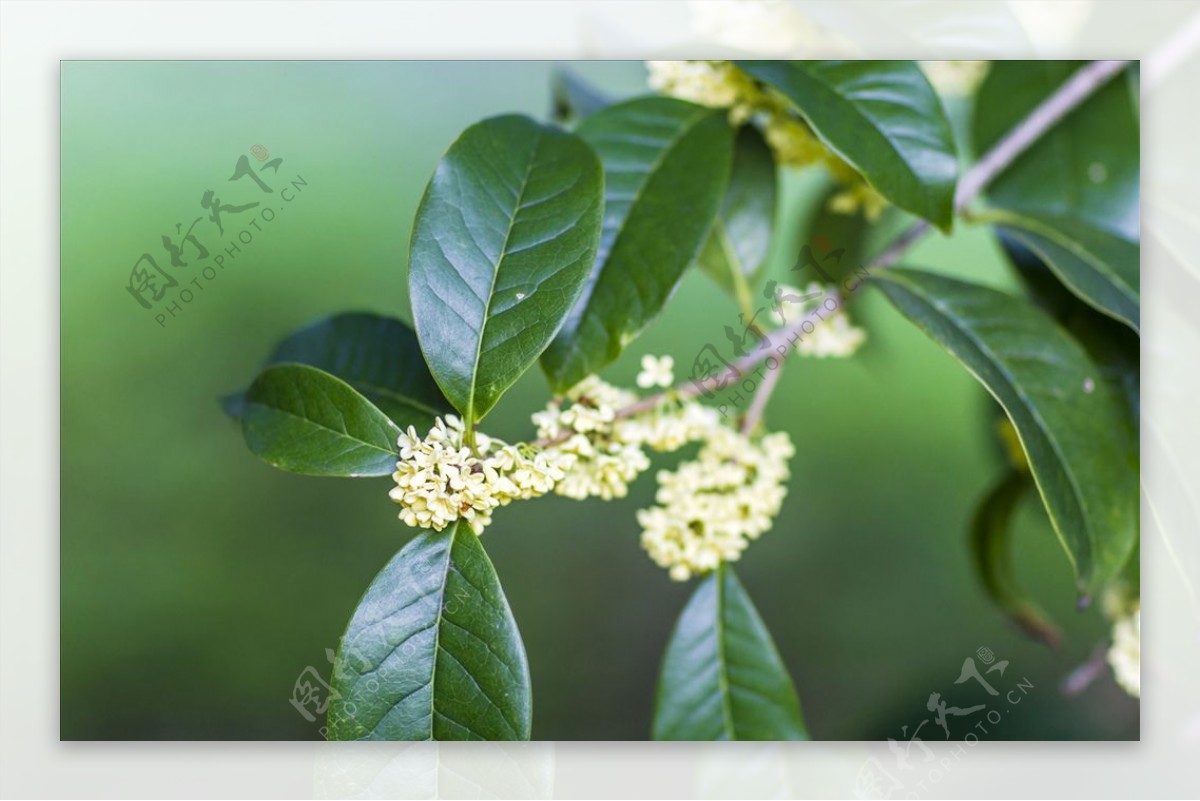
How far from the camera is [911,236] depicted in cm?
105

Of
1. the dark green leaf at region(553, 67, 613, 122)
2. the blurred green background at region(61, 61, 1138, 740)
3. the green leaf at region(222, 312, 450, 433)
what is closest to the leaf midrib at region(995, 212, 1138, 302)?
the blurred green background at region(61, 61, 1138, 740)

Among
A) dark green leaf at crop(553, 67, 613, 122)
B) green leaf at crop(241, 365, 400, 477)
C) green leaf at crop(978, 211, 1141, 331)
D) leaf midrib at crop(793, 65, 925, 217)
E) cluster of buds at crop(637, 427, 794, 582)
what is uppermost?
dark green leaf at crop(553, 67, 613, 122)

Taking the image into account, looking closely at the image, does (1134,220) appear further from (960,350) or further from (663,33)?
(663,33)

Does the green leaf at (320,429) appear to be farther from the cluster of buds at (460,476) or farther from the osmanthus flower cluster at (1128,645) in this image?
the osmanthus flower cluster at (1128,645)

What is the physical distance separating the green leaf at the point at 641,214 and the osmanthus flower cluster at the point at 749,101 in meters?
0.03

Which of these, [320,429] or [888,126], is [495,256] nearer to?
[320,429]

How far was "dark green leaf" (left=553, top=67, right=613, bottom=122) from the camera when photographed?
1.11m

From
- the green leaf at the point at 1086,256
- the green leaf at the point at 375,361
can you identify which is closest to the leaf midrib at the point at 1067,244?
the green leaf at the point at 1086,256

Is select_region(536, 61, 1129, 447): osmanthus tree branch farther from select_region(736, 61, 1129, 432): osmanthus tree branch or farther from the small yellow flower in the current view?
the small yellow flower

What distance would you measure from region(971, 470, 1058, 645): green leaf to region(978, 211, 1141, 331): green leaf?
12.4 inches

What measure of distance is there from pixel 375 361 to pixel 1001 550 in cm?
82

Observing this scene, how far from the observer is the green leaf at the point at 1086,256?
0.96m

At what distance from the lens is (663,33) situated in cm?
118

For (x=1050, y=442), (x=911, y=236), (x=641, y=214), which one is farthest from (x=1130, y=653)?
(x=641, y=214)
